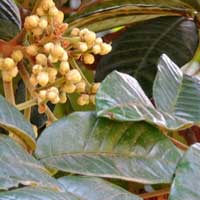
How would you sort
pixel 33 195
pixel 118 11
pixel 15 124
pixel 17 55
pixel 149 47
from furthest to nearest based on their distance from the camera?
pixel 149 47 → pixel 118 11 → pixel 17 55 → pixel 15 124 → pixel 33 195

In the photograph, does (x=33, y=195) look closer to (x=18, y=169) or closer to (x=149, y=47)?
(x=18, y=169)

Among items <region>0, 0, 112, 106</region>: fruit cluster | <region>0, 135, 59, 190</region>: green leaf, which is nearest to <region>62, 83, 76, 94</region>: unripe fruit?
<region>0, 0, 112, 106</region>: fruit cluster

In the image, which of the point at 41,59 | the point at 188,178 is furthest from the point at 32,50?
the point at 188,178

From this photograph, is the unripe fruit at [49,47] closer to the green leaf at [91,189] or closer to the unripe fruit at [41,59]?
the unripe fruit at [41,59]

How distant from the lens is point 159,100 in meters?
0.65

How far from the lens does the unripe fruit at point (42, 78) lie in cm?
61

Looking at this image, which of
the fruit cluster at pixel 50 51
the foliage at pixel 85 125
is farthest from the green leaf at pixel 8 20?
the fruit cluster at pixel 50 51

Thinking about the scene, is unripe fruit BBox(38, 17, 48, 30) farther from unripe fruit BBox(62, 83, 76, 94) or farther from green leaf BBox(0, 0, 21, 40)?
green leaf BBox(0, 0, 21, 40)

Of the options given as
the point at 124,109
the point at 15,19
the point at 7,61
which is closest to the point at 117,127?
the point at 124,109

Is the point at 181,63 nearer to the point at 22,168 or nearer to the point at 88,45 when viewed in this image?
the point at 88,45

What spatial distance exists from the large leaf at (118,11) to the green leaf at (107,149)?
0.25 m

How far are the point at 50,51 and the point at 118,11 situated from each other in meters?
0.23

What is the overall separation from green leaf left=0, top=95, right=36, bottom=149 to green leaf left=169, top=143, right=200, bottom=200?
140mm

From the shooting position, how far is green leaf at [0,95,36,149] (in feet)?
1.76
